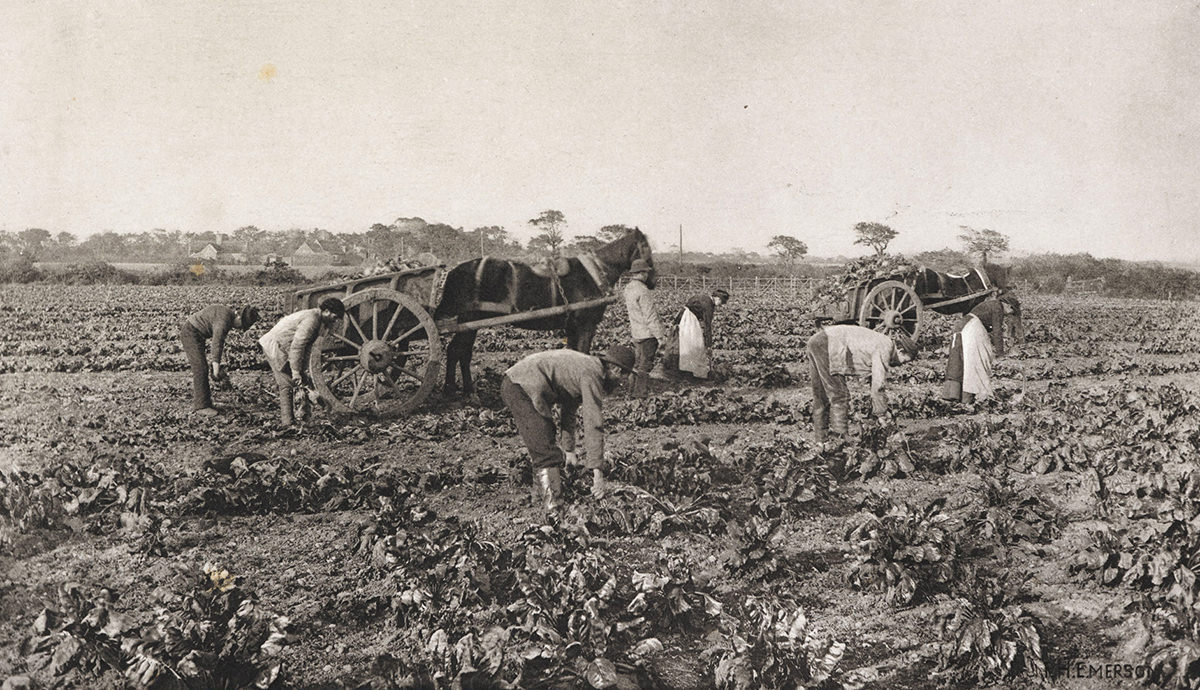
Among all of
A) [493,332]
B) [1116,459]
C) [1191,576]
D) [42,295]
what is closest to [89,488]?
[1191,576]

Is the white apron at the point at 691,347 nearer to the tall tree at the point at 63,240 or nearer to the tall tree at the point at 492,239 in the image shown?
the tall tree at the point at 492,239

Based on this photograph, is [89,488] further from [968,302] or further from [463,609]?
[968,302]

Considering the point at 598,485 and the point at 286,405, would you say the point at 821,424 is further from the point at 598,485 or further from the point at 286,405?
the point at 286,405

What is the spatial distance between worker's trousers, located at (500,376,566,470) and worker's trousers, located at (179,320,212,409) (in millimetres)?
3874

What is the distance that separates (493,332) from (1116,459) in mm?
9810

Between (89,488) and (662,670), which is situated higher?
(89,488)

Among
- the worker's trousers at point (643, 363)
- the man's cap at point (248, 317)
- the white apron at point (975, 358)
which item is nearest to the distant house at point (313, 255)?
the man's cap at point (248, 317)

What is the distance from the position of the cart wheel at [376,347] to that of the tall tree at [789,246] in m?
36.8

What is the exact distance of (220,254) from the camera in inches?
1068

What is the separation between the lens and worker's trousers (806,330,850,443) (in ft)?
21.8

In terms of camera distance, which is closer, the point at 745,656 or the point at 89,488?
the point at 745,656

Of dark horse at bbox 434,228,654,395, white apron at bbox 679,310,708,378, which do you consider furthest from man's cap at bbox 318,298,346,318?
white apron at bbox 679,310,708,378

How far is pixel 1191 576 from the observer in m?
3.59

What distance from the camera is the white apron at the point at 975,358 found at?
7809 millimetres
